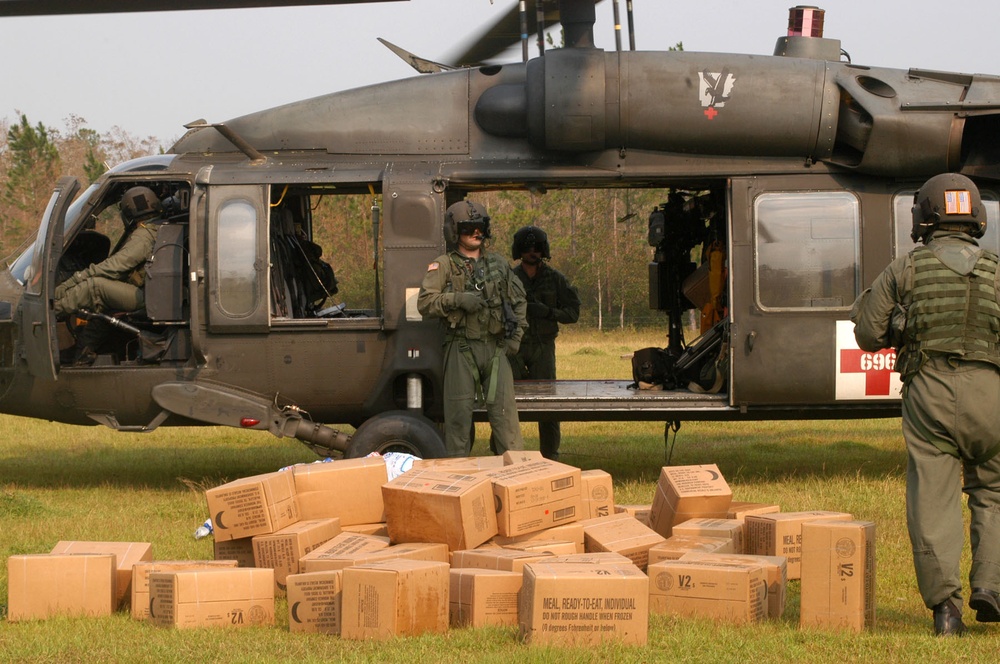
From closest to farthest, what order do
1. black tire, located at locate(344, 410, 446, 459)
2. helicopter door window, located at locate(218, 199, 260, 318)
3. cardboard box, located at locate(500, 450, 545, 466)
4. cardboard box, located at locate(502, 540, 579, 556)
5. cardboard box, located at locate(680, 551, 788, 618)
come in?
cardboard box, located at locate(680, 551, 788, 618) < cardboard box, located at locate(502, 540, 579, 556) < cardboard box, located at locate(500, 450, 545, 466) < black tire, located at locate(344, 410, 446, 459) < helicopter door window, located at locate(218, 199, 260, 318)

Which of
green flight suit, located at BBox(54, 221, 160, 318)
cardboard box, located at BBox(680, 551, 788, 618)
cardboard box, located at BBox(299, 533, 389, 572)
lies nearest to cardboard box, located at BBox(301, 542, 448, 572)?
cardboard box, located at BBox(299, 533, 389, 572)

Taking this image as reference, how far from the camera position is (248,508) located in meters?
5.86

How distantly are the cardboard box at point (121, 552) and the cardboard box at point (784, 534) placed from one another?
298cm

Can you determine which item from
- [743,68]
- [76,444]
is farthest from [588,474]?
[76,444]

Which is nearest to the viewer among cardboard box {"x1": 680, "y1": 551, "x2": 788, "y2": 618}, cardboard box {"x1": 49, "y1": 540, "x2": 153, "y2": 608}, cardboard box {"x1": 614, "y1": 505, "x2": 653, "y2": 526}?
cardboard box {"x1": 680, "y1": 551, "x2": 788, "y2": 618}

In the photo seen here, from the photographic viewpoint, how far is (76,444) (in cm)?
1192

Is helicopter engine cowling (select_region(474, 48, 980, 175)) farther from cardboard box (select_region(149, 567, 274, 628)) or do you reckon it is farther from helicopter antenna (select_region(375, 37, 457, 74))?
cardboard box (select_region(149, 567, 274, 628))

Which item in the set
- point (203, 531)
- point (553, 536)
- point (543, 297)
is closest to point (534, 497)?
point (553, 536)

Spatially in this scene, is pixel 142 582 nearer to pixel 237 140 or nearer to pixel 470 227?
pixel 470 227

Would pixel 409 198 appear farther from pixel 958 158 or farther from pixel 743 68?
pixel 958 158

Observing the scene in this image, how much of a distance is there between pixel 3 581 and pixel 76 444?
6193 mm

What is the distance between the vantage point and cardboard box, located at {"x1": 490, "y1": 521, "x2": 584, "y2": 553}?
5.74 metres

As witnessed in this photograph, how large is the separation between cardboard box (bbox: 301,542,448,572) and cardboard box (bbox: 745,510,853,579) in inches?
61.4

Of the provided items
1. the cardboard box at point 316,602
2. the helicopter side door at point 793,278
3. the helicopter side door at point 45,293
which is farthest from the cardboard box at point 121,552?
the helicopter side door at point 793,278
